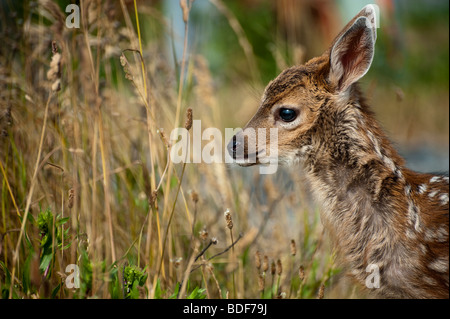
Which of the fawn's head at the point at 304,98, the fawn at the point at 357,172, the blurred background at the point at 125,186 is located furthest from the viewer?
the fawn's head at the point at 304,98

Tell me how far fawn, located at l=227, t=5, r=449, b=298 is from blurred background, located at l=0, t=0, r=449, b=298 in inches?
11.6

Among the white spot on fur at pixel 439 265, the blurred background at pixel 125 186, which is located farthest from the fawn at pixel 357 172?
the blurred background at pixel 125 186

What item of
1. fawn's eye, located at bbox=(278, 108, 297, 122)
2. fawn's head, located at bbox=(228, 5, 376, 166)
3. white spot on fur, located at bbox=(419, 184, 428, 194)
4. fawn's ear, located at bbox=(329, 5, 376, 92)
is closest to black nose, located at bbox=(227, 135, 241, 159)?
fawn's head, located at bbox=(228, 5, 376, 166)

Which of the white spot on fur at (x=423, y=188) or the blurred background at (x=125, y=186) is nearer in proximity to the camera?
the blurred background at (x=125, y=186)

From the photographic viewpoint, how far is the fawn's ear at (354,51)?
2377 millimetres

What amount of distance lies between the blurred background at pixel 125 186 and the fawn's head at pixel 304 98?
0.38 m

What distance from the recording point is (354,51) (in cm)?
246

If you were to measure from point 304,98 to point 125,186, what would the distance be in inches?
45.7

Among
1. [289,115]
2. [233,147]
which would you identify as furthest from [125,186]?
[289,115]

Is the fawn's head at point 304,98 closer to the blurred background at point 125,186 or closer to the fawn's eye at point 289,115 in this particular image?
the fawn's eye at point 289,115

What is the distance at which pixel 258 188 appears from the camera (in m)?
3.58

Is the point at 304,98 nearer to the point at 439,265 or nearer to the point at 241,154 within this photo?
the point at 241,154
